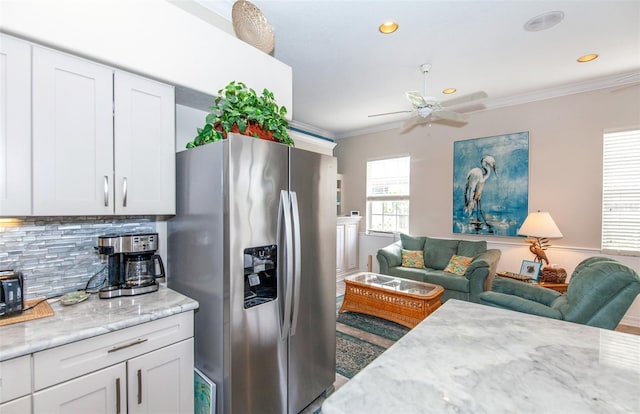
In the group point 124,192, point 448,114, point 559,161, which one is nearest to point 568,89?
point 559,161

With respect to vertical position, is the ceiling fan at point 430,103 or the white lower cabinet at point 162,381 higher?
the ceiling fan at point 430,103

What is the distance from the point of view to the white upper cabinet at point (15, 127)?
1185 millimetres

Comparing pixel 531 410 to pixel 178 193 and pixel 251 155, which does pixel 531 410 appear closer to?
pixel 251 155

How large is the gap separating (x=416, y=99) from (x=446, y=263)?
2468 millimetres

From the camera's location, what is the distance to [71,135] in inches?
53.3

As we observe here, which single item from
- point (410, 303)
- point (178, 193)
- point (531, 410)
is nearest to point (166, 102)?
point (178, 193)

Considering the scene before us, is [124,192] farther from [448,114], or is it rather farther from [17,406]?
[448,114]

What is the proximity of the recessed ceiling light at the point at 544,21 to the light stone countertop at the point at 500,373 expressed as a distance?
8.13 ft

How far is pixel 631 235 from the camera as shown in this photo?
3.30 meters

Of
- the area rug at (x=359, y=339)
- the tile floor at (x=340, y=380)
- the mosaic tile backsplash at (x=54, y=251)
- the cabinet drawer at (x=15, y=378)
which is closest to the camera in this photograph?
the cabinet drawer at (x=15, y=378)

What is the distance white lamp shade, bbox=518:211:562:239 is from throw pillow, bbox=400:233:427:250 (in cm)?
142

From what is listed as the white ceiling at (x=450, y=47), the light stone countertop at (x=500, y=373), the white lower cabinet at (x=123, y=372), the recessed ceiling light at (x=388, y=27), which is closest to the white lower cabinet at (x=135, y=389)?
the white lower cabinet at (x=123, y=372)

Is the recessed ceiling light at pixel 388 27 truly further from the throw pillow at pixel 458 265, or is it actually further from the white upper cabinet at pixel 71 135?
the throw pillow at pixel 458 265

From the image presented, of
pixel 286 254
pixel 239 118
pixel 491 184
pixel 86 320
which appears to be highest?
pixel 239 118
